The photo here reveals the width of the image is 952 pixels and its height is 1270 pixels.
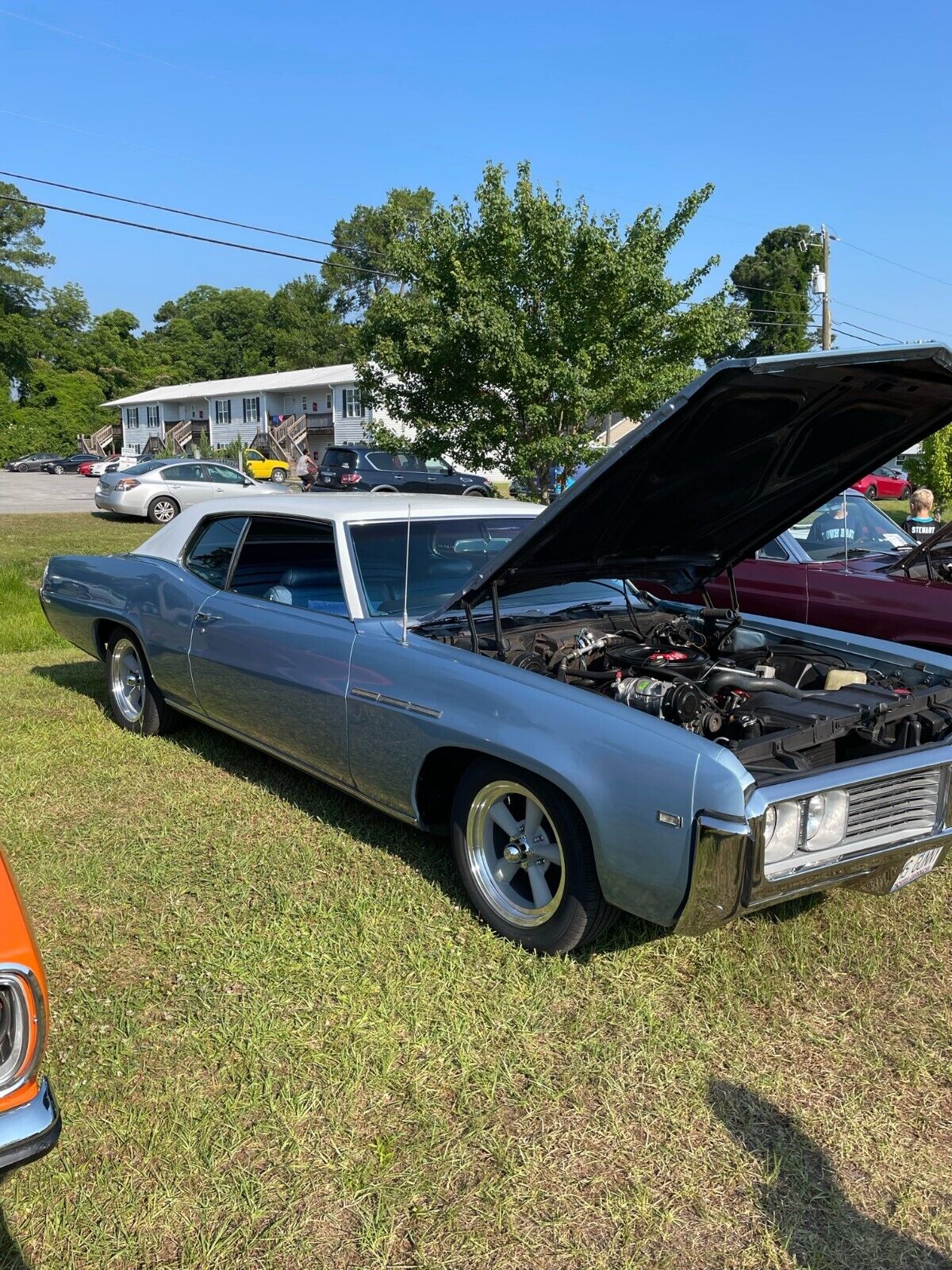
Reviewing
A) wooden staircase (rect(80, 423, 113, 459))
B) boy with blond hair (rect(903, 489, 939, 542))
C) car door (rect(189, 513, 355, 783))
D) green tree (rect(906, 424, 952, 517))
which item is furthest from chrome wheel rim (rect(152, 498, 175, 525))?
wooden staircase (rect(80, 423, 113, 459))

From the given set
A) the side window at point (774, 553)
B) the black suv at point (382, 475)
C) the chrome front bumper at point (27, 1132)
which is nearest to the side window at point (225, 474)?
the black suv at point (382, 475)

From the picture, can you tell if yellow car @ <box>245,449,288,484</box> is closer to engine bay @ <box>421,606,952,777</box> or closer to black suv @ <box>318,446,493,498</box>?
black suv @ <box>318,446,493,498</box>

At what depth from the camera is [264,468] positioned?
1574 inches

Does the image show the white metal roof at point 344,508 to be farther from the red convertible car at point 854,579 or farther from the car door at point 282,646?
the red convertible car at point 854,579

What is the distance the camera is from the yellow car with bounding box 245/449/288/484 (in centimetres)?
3950

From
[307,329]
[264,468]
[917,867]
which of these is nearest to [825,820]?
[917,867]

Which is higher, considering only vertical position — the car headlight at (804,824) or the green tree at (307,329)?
the green tree at (307,329)

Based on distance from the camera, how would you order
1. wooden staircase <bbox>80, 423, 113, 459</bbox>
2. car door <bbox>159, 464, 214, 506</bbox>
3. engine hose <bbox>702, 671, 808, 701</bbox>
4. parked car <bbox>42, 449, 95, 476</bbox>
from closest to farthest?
engine hose <bbox>702, 671, 808, 701</bbox>, car door <bbox>159, 464, 214, 506</bbox>, parked car <bbox>42, 449, 95, 476</bbox>, wooden staircase <bbox>80, 423, 113, 459</bbox>

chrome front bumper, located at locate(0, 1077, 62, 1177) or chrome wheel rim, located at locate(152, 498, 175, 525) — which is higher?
chrome wheel rim, located at locate(152, 498, 175, 525)

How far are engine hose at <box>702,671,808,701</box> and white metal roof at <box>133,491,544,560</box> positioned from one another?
56.4 inches

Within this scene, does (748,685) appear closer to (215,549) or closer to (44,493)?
(215,549)

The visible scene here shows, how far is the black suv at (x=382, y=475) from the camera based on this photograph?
2483cm

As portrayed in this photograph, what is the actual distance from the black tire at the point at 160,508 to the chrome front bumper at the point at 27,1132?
21.2 m

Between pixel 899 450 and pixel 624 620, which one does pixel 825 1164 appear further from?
pixel 899 450
